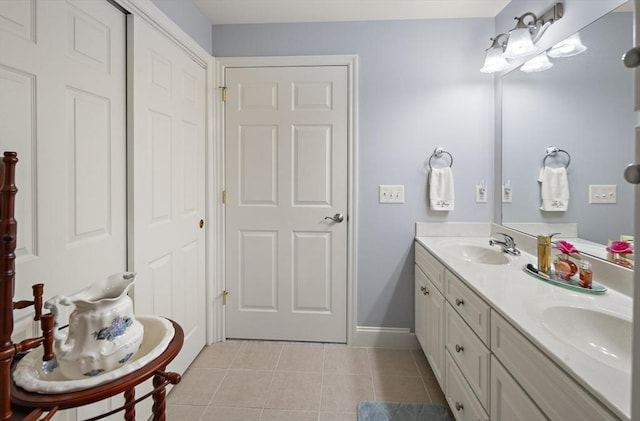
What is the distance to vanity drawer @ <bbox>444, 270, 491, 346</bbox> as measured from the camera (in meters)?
1.13

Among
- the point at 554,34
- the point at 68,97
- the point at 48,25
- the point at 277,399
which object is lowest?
the point at 277,399

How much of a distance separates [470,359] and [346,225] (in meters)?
1.18

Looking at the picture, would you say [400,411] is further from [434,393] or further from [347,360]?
[347,360]

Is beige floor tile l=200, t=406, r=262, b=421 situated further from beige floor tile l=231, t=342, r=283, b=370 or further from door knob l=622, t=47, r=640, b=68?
door knob l=622, t=47, r=640, b=68

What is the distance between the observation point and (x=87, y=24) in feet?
3.90

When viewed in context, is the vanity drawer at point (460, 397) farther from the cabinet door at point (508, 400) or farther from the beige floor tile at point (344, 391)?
the beige floor tile at point (344, 391)

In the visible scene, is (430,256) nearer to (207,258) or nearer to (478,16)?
(207,258)

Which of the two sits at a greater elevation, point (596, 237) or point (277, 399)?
point (596, 237)

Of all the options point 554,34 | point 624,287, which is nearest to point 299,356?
point 624,287

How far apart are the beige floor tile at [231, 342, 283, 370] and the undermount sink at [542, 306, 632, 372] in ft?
5.29

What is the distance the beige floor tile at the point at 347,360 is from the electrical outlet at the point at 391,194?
1100mm

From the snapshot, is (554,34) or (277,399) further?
(277,399)

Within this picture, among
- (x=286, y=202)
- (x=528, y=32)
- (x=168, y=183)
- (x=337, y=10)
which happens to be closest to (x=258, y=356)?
(x=286, y=202)

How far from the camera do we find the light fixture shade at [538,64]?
1.59 metres
